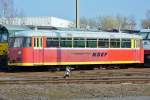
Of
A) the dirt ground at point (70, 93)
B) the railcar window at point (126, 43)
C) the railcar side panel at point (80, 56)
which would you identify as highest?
the railcar window at point (126, 43)

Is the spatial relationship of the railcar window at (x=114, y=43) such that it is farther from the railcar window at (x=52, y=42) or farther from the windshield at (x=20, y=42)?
the windshield at (x=20, y=42)

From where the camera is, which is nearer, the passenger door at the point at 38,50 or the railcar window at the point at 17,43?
the passenger door at the point at 38,50

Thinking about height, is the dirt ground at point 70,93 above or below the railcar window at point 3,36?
below

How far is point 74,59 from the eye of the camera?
31719 millimetres

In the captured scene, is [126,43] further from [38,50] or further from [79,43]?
[38,50]

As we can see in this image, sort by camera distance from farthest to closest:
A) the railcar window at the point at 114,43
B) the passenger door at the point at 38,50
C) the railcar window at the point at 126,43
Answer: the railcar window at the point at 126,43 → the railcar window at the point at 114,43 → the passenger door at the point at 38,50

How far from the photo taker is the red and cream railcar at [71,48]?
98.3 feet

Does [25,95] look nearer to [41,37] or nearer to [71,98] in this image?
[71,98]

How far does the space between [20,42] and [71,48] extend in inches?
140

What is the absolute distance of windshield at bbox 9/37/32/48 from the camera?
30.0 meters

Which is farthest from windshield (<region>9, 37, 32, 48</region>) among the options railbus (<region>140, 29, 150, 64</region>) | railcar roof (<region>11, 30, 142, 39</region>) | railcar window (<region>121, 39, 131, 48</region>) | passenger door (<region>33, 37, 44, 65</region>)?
railbus (<region>140, 29, 150, 64</region>)

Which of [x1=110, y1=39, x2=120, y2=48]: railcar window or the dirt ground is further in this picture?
[x1=110, y1=39, x2=120, y2=48]: railcar window

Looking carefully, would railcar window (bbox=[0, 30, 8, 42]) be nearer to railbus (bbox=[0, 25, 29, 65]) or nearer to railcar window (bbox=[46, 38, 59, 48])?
railbus (bbox=[0, 25, 29, 65])

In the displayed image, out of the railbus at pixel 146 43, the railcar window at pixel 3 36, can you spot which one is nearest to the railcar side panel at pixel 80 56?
the railbus at pixel 146 43
